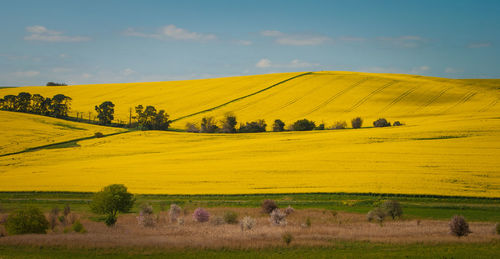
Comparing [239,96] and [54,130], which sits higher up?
[239,96]

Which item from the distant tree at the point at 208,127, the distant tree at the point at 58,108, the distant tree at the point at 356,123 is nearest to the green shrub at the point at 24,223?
the distant tree at the point at 208,127

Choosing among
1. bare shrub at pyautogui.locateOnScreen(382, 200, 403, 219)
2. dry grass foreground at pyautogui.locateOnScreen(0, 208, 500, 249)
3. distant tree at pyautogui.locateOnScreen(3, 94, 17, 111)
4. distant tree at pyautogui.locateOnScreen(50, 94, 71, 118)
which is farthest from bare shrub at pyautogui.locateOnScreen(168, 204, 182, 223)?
distant tree at pyautogui.locateOnScreen(3, 94, 17, 111)

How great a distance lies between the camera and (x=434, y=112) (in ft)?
235

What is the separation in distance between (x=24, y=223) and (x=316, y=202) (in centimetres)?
1719

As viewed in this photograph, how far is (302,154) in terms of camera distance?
44969 mm

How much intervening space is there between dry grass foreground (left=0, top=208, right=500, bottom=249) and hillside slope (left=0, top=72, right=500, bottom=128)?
41577 millimetres

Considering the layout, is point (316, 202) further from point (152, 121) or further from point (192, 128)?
point (152, 121)

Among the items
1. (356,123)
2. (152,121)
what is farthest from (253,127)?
(152,121)

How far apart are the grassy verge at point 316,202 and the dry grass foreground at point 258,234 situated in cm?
272

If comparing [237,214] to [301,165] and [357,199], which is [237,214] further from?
[301,165]

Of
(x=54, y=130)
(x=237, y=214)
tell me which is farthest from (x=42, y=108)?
(x=237, y=214)

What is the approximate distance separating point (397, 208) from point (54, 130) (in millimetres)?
52038

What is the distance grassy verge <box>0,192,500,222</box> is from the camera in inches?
1080

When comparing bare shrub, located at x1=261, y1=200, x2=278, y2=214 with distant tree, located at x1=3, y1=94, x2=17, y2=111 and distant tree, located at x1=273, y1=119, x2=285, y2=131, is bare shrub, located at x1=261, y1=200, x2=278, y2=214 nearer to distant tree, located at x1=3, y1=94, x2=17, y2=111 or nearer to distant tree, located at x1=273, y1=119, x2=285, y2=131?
distant tree, located at x1=273, y1=119, x2=285, y2=131
